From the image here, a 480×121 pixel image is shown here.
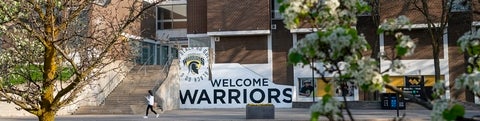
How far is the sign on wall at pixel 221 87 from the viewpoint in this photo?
33.7 m

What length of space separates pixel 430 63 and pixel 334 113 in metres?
33.3

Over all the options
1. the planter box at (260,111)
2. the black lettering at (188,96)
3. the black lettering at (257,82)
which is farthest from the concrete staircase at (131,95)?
the planter box at (260,111)

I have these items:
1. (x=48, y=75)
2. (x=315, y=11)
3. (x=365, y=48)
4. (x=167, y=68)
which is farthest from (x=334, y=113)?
(x=167, y=68)

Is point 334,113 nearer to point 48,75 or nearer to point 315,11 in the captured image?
point 315,11

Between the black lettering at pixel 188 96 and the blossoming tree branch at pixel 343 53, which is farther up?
the blossoming tree branch at pixel 343 53

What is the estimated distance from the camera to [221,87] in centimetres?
3397

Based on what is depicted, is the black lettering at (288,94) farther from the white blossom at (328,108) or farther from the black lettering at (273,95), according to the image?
the white blossom at (328,108)

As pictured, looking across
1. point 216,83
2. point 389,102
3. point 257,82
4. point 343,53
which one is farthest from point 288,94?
point 343,53

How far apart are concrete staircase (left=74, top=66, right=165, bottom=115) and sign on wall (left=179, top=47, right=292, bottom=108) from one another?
5.88ft

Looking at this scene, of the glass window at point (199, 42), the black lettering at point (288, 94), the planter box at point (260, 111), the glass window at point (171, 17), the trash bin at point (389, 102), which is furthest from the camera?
the glass window at point (171, 17)

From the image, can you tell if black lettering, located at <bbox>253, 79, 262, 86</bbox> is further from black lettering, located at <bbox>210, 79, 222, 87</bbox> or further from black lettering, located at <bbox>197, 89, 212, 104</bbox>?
black lettering, located at <bbox>197, 89, 212, 104</bbox>

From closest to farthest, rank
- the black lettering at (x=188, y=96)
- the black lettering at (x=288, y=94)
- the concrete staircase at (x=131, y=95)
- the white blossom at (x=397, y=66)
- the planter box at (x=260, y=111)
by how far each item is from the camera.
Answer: the white blossom at (x=397, y=66) < the planter box at (x=260, y=111) < the concrete staircase at (x=131, y=95) < the black lettering at (x=288, y=94) < the black lettering at (x=188, y=96)

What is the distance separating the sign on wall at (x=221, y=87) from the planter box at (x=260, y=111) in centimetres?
1014

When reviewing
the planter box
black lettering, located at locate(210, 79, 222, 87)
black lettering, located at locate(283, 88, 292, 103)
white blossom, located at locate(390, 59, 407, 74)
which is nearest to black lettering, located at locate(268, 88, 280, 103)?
black lettering, located at locate(283, 88, 292, 103)
